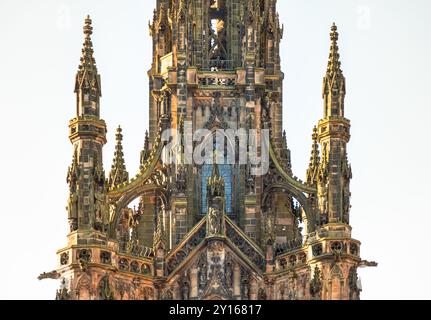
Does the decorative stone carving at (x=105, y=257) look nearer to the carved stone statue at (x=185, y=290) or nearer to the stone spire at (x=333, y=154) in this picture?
the carved stone statue at (x=185, y=290)

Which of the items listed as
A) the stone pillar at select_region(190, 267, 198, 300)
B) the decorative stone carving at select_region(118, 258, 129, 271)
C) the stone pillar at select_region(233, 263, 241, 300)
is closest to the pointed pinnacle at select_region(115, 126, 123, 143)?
the decorative stone carving at select_region(118, 258, 129, 271)

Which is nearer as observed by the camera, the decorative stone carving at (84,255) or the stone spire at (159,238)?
the decorative stone carving at (84,255)

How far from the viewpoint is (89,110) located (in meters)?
159

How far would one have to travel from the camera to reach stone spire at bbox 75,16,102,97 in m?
160

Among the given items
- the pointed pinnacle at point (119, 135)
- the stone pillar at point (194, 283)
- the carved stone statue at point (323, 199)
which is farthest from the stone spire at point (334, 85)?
the pointed pinnacle at point (119, 135)

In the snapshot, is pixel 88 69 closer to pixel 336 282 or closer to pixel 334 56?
pixel 334 56

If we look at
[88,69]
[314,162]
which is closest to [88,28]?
[88,69]

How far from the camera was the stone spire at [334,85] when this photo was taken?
527 ft

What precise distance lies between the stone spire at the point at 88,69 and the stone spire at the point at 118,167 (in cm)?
642

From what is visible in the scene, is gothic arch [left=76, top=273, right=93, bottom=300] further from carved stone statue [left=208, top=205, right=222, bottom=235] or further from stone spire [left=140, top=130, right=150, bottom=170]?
stone spire [left=140, top=130, right=150, bottom=170]

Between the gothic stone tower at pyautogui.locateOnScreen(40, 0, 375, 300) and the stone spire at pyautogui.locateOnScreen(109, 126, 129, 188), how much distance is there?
0.17ft
